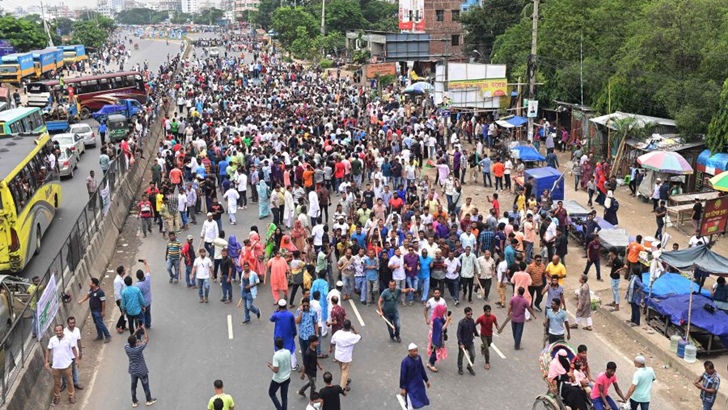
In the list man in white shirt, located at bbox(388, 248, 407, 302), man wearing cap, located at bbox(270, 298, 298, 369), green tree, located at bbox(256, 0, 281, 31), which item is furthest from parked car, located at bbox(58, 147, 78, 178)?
green tree, located at bbox(256, 0, 281, 31)

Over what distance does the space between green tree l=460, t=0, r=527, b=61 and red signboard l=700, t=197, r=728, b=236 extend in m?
39.7

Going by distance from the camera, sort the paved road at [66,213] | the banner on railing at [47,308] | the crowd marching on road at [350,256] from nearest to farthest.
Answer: the crowd marching on road at [350,256] < the banner on railing at [47,308] < the paved road at [66,213]

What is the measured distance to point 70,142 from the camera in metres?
29.8

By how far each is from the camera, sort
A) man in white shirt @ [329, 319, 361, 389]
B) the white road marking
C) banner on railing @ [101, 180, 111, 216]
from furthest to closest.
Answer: banner on railing @ [101, 180, 111, 216] → the white road marking → man in white shirt @ [329, 319, 361, 389]

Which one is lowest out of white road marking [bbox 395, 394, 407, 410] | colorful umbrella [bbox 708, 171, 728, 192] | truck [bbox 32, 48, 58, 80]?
white road marking [bbox 395, 394, 407, 410]

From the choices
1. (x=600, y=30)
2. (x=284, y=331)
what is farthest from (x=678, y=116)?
(x=284, y=331)

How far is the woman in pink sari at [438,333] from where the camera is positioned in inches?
480

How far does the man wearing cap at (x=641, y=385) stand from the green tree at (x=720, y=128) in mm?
14758

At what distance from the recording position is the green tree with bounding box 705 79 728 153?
22.5 metres

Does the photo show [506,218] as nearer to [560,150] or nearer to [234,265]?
[234,265]

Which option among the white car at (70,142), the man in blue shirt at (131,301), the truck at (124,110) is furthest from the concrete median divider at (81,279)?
the truck at (124,110)

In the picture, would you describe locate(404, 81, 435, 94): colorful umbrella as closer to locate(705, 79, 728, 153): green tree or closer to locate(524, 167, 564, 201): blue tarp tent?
locate(524, 167, 564, 201): blue tarp tent

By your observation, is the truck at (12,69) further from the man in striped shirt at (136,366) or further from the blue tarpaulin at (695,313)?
the blue tarpaulin at (695,313)

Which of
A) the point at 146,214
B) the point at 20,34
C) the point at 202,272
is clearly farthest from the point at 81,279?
the point at 20,34
